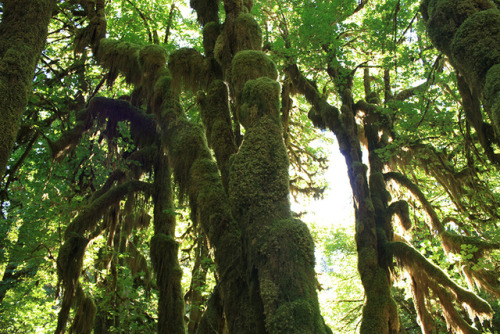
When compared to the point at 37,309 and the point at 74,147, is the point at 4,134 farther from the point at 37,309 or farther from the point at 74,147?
the point at 37,309

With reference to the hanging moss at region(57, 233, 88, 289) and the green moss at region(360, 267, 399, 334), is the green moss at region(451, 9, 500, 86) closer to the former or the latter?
the green moss at region(360, 267, 399, 334)

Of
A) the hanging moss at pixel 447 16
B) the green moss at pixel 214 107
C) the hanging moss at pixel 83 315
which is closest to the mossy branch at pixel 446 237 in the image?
the hanging moss at pixel 447 16

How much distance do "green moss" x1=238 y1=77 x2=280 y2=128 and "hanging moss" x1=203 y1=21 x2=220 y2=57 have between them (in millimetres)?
2522

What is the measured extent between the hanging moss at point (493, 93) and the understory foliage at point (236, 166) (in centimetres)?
2

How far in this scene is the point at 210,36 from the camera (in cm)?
718

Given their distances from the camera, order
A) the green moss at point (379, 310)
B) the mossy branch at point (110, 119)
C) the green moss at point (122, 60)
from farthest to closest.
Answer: the green moss at point (122, 60) < the mossy branch at point (110, 119) < the green moss at point (379, 310)

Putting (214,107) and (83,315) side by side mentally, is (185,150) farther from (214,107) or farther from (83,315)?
(83,315)

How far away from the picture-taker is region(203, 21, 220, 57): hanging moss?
7.14 metres

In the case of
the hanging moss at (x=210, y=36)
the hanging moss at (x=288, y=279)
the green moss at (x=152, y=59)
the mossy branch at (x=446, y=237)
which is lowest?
the hanging moss at (x=288, y=279)

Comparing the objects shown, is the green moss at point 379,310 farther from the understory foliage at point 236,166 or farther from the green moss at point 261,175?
the green moss at point 261,175

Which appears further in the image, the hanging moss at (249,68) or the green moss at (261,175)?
the hanging moss at (249,68)

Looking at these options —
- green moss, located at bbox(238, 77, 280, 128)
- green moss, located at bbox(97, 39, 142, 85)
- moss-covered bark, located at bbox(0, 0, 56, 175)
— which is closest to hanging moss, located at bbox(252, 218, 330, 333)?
green moss, located at bbox(238, 77, 280, 128)

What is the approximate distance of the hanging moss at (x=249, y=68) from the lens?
5407 mm

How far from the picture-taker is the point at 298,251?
3811 mm
